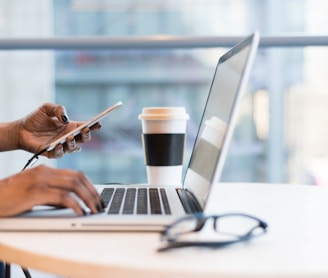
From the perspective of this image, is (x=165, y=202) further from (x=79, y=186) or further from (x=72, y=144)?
(x=72, y=144)

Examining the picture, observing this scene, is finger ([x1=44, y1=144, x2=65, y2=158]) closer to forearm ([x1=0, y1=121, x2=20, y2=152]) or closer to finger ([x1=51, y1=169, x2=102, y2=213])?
forearm ([x1=0, y1=121, x2=20, y2=152])

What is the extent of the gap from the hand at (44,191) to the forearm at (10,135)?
49 cm

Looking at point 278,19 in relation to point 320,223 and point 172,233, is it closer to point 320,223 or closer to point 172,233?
point 320,223

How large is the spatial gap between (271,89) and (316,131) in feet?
0.94

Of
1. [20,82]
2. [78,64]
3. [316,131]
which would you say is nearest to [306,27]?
[316,131]

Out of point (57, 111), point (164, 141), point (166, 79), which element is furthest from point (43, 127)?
point (166, 79)

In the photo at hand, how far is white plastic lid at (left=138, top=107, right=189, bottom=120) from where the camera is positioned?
1082 millimetres

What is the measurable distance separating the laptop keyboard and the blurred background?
4.34 ft

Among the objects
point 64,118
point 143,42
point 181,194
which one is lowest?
point 181,194

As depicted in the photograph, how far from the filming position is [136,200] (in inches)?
31.9

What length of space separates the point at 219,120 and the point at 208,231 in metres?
0.20

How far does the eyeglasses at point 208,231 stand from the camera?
58 centimetres

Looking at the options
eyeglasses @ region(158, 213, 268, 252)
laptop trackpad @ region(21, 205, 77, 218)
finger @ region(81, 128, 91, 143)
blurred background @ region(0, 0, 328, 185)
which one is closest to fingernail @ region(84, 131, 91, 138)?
finger @ region(81, 128, 91, 143)

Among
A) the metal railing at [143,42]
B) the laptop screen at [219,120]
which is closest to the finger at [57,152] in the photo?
the laptop screen at [219,120]
